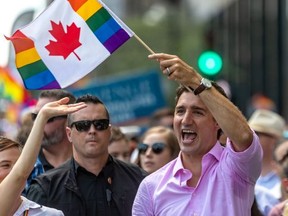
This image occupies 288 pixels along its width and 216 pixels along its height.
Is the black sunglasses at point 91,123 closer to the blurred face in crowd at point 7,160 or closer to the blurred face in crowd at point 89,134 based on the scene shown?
the blurred face in crowd at point 89,134

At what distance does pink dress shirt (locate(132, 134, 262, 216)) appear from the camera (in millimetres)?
7168

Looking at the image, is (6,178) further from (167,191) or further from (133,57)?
(133,57)

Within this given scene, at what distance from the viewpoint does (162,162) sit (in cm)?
1091

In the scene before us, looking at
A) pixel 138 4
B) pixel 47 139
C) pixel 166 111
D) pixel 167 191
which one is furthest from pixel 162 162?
pixel 138 4

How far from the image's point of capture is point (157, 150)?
1092 centimetres

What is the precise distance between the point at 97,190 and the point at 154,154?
2.31 meters

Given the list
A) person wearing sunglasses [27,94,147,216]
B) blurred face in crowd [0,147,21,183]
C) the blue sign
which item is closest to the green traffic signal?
the blue sign

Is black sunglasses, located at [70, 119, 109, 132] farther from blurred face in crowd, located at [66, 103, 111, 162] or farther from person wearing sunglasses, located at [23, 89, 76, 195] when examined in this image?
person wearing sunglasses, located at [23, 89, 76, 195]

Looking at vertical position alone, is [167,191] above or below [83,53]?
below

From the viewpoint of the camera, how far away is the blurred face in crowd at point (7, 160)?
307 inches

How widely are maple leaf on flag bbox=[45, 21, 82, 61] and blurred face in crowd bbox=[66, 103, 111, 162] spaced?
0.53m

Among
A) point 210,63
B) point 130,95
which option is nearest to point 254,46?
point 130,95

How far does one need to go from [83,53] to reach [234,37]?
4145 centimetres

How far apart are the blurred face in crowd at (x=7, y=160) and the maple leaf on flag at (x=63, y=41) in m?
0.82
